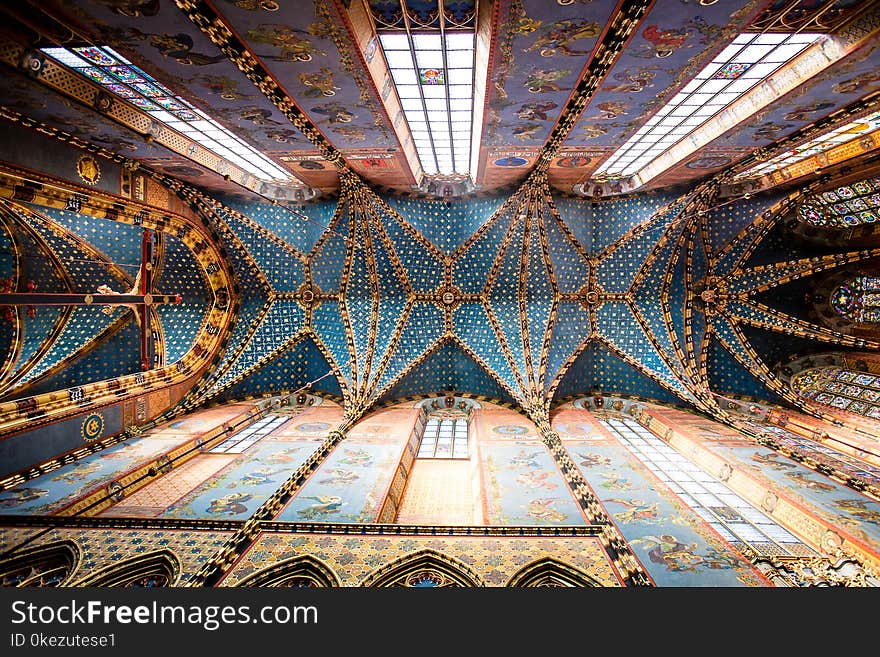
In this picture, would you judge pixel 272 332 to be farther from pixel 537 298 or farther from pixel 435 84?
pixel 435 84

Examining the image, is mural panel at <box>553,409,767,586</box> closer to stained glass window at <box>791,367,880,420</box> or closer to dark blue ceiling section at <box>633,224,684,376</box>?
dark blue ceiling section at <box>633,224,684,376</box>

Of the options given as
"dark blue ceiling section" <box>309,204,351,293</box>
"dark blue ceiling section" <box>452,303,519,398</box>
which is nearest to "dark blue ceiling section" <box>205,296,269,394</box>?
"dark blue ceiling section" <box>309,204,351,293</box>

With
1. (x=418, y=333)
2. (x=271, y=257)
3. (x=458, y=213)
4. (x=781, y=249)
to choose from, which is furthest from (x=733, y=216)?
(x=271, y=257)

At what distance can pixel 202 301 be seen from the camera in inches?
547

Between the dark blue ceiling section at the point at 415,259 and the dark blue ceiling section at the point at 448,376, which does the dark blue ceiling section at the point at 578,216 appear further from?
the dark blue ceiling section at the point at 448,376

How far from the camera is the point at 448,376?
14.6 m

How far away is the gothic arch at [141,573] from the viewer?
5.75 m

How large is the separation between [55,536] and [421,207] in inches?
474

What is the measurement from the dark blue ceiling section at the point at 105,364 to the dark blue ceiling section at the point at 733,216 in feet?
65.2

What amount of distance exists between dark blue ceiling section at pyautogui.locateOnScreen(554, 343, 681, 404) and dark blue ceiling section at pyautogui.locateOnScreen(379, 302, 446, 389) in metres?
5.09

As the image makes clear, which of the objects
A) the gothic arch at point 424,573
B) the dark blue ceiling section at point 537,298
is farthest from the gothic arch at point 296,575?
the dark blue ceiling section at point 537,298

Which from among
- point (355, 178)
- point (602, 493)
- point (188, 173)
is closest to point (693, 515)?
point (602, 493)

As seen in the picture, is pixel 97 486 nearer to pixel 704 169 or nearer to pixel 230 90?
pixel 230 90

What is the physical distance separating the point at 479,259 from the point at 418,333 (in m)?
3.62
